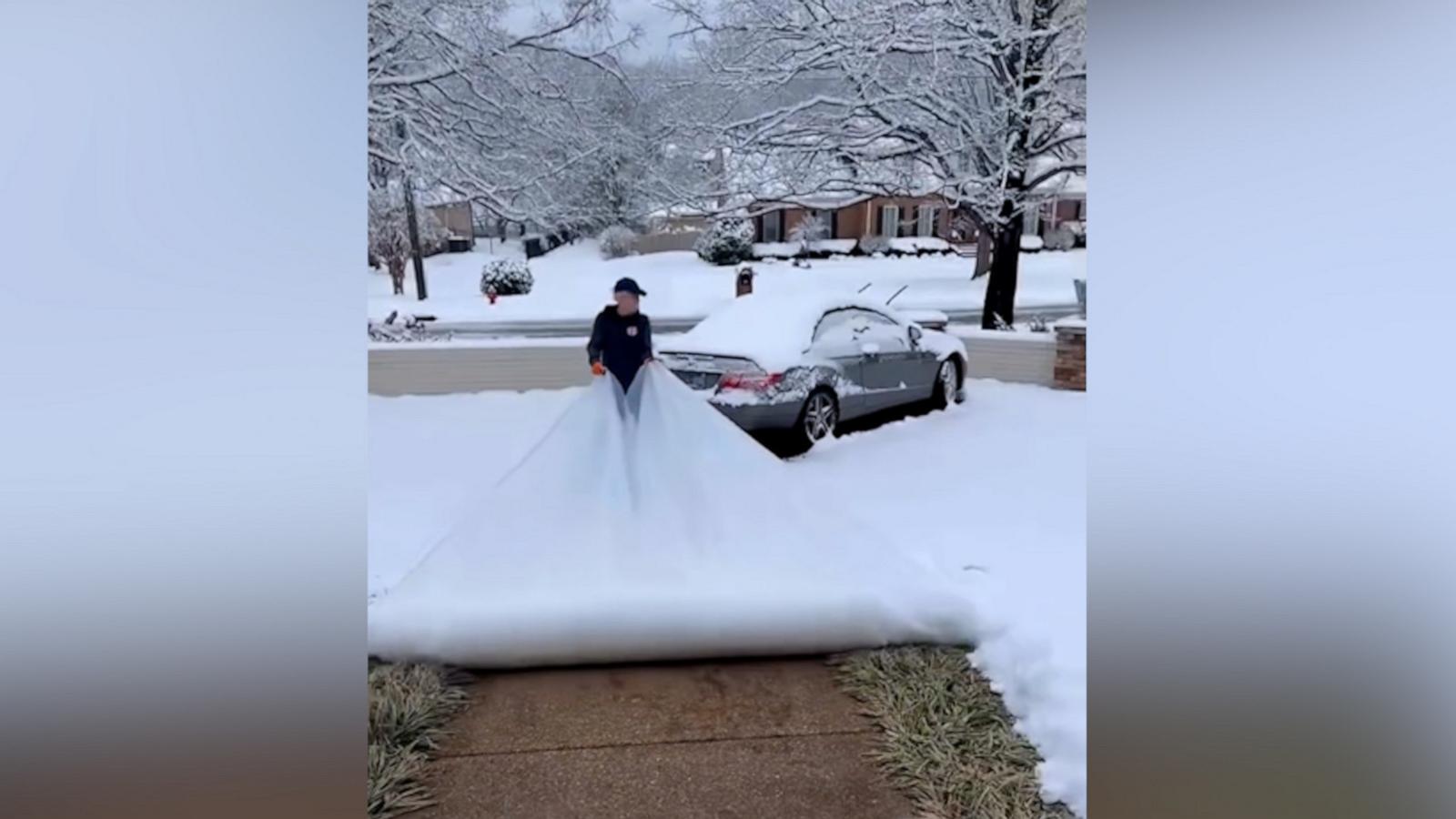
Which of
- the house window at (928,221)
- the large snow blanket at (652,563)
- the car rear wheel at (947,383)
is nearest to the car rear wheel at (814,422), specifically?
the large snow blanket at (652,563)

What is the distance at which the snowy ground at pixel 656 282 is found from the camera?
11.6ft

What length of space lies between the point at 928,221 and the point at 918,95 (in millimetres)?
582

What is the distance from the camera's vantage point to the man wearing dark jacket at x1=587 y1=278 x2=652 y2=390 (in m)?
3.53

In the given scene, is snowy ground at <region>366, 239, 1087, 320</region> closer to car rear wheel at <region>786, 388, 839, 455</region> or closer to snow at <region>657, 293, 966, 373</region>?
snow at <region>657, 293, 966, 373</region>

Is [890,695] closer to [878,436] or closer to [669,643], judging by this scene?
[669,643]

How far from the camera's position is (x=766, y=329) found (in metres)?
3.69

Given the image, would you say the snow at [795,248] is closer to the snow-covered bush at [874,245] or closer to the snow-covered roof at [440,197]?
the snow-covered bush at [874,245]

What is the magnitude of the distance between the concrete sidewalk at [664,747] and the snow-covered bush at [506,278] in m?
1.39

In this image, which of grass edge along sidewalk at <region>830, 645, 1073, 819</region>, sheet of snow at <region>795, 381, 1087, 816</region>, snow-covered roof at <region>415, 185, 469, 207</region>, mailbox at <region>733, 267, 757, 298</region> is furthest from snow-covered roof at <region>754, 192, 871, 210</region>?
grass edge along sidewalk at <region>830, 645, 1073, 819</region>

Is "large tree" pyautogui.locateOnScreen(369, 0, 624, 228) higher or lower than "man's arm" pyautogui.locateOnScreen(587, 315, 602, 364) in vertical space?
higher

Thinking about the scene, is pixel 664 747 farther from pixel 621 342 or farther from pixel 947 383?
pixel 947 383

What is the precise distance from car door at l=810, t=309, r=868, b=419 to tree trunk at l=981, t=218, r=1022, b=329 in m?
0.52
